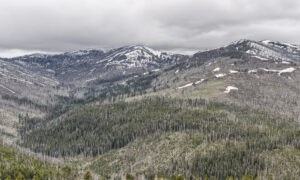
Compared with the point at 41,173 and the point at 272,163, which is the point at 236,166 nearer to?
the point at 272,163

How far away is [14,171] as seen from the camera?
14612 centimetres

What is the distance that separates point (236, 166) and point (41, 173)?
456 feet

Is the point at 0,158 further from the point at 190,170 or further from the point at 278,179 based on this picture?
the point at 278,179

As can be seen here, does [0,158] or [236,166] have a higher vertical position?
[0,158]

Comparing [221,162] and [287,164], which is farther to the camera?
[221,162]

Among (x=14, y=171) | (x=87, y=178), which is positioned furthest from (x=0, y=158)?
(x=87, y=178)

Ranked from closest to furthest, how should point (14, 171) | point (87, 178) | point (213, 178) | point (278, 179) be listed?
point (87, 178) → point (14, 171) → point (278, 179) → point (213, 178)

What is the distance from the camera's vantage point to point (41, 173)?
146m

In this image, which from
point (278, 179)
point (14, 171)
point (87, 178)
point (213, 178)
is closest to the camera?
point (87, 178)

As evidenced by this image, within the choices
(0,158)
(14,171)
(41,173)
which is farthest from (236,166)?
(0,158)

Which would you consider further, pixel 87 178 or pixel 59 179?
pixel 59 179

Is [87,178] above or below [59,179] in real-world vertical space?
above

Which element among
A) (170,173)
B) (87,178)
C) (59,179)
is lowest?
(170,173)

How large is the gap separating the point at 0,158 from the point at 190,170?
5551 inches
